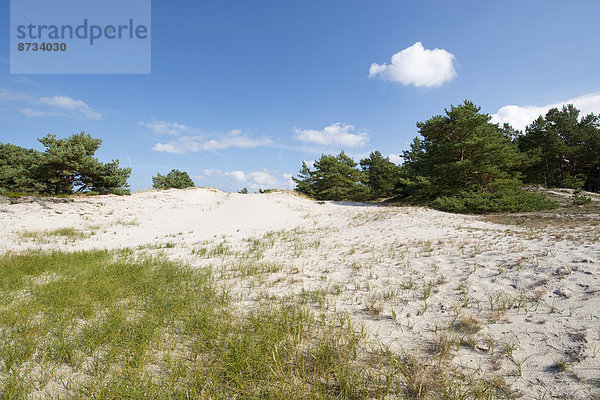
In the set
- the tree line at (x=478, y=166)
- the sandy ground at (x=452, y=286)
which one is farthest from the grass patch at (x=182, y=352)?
the tree line at (x=478, y=166)

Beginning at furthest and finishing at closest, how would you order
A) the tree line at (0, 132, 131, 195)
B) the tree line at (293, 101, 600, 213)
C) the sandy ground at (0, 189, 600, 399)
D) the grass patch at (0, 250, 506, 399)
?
1. the tree line at (0, 132, 131, 195)
2. the tree line at (293, 101, 600, 213)
3. the sandy ground at (0, 189, 600, 399)
4. the grass patch at (0, 250, 506, 399)

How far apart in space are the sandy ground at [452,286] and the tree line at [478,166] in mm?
7657

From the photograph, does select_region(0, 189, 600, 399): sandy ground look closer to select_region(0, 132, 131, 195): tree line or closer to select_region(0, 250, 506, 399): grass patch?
select_region(0, 250, 506, 399): grass patch

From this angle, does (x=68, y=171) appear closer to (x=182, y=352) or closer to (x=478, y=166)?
(x=182, y=352)

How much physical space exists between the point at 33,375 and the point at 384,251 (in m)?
6.89

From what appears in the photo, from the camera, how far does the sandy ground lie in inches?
86.2

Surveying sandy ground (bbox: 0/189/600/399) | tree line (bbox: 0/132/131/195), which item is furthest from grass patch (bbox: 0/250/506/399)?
tree line (bbox: 0/132/131/195)

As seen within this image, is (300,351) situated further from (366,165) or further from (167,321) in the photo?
(366,165)

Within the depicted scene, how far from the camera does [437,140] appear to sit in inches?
734

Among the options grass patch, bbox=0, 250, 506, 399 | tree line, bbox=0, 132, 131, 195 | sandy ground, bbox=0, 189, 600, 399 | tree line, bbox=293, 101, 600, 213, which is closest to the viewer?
grass patch, bbox=0, 250, 506, 399

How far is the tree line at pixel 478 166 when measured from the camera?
14703 mm

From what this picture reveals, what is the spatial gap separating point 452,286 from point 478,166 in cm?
1505

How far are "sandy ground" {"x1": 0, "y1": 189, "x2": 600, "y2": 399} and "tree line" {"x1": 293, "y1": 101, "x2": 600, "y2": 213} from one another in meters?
7.66

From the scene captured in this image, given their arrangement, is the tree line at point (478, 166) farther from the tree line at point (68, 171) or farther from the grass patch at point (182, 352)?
the tree line at point (68, 171)
